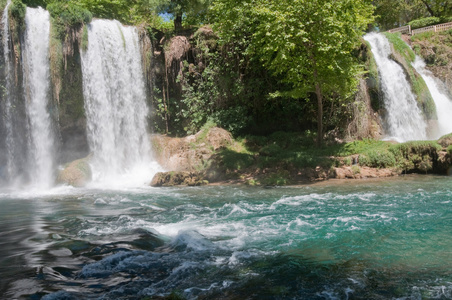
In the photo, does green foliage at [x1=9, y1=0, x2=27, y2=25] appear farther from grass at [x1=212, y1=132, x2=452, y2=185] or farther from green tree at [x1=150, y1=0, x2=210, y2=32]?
grass at [x1=212, y1=132, x2=452, y2=185]

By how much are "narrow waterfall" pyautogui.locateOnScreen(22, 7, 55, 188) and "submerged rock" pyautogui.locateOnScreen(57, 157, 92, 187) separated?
3.31 ft

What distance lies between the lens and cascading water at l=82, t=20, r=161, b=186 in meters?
18.8

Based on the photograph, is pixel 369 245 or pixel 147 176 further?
pixel 147 176

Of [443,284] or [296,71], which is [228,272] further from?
[296,71]

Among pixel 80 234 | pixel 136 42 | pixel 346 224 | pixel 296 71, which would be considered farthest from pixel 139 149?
pixel 346 224

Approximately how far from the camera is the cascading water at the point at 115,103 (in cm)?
1878

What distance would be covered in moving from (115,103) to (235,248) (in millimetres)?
14923

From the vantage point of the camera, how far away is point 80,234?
751 centimetres

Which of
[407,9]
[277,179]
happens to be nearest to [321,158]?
[277,179]

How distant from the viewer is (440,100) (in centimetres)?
2158

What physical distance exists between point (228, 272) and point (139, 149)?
51.5 feet

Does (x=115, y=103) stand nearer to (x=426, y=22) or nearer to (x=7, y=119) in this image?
(x=7, y=119)

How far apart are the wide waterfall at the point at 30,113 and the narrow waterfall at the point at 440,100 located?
65.2 ft

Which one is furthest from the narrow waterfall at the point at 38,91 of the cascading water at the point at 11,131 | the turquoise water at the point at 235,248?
the turquoise water at the point at 235,248
